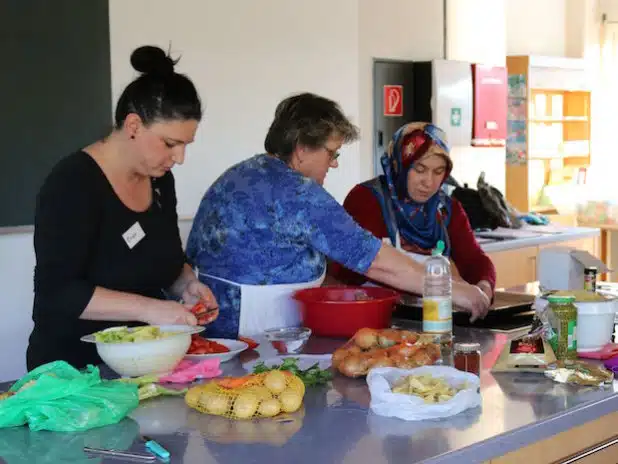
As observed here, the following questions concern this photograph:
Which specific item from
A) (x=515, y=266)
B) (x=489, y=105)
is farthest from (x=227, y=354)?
(x=489, y=105)

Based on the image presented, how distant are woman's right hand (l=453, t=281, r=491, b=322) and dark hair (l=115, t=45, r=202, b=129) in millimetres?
904

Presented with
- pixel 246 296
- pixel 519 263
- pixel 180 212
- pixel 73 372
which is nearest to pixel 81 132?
pixel 180 212

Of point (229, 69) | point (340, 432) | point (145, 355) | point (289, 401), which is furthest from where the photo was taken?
point (229, 69)

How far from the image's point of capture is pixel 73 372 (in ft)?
6.06

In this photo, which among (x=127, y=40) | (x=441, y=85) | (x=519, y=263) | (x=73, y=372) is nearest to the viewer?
(x=73, y=372)

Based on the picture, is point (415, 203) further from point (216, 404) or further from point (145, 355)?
point (216, 404)

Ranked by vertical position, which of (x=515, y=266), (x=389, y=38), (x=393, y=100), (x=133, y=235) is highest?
(x=389, y=38)

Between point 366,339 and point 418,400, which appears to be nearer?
point 418,400

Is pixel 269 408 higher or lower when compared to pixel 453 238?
lower

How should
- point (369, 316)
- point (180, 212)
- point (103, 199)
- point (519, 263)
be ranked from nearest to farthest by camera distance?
point (103, 199) < point (369, 316) < point (180, 212) < point (519, 263)

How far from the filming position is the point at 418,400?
5.69 ft

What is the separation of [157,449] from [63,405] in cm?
28

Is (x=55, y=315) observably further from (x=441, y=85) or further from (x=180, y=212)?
(x=441, y=85)

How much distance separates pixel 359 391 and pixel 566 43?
6.60 m
